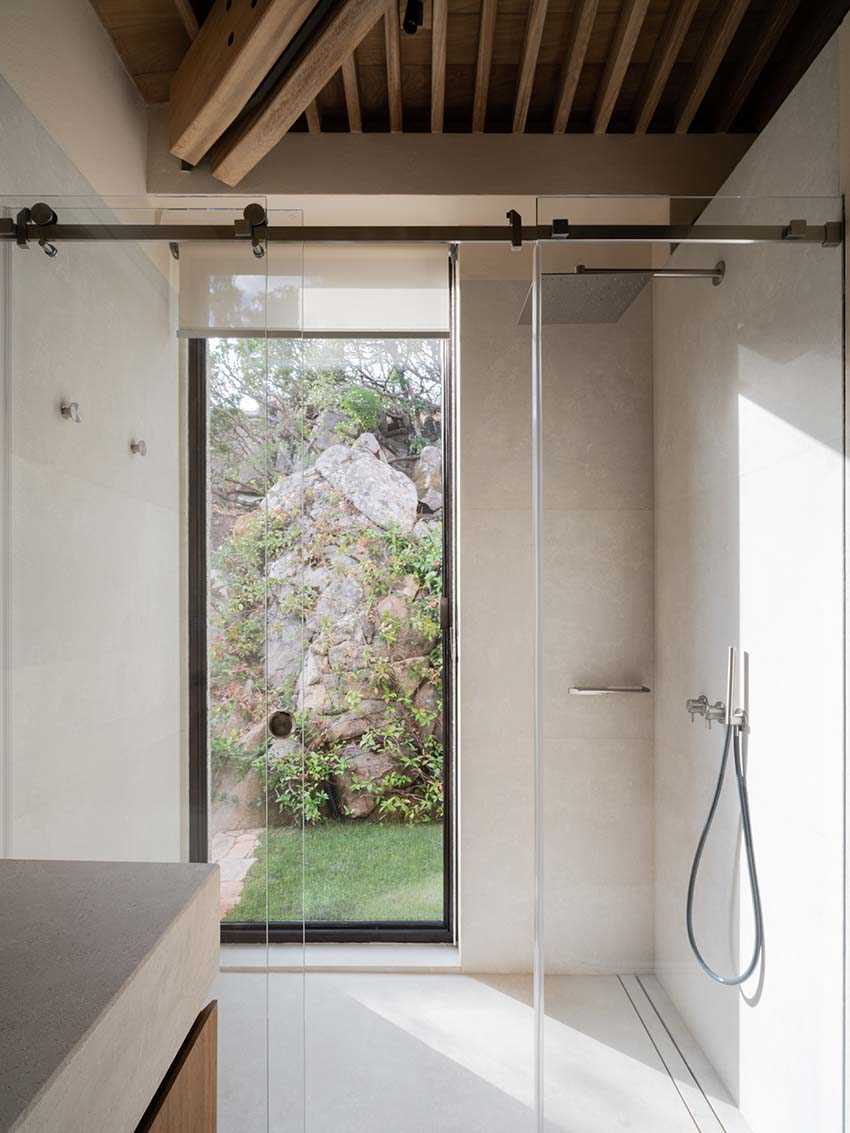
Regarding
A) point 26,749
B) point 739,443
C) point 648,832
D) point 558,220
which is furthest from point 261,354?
point 648,832

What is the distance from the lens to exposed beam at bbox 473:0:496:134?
201 centimetres

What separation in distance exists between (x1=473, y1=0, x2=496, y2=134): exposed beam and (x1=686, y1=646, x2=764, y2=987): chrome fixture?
1.63m

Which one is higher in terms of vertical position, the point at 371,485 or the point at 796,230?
the point at 796,230

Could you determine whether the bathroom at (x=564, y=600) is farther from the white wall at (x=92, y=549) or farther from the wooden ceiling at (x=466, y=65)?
the wooden ceiling at (x=466, y=65)

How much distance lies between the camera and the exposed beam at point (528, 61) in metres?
2.00

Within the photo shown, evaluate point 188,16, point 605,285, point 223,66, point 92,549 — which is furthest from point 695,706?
point 188,16

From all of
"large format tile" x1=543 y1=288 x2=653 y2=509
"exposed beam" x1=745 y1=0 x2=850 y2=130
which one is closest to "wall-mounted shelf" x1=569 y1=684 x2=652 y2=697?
"large format tile" x1=543 y1=288 x2=653 y2=509

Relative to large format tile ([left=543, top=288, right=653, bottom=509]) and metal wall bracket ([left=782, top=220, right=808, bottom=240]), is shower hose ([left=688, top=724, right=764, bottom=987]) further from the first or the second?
metal wall bracket ([left=782, top=220, right=808, bottom=240])

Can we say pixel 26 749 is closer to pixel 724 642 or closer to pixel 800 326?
pixel 724 642

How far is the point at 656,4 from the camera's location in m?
2.05

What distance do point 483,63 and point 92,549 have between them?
1.61 meters

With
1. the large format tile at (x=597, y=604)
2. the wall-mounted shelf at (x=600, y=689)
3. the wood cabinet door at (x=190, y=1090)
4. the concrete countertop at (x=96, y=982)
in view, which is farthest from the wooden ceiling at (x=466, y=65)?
the wood cabinet door at (x=190, y=1090)

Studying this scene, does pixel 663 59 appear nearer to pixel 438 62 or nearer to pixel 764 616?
pixel 438 62

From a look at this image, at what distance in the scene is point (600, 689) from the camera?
1.72 metres
